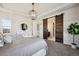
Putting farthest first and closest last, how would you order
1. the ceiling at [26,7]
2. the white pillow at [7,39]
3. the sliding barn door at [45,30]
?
the sliding barn door at [45,30], the white pillow at [7,39], the ceiling at [26,7]

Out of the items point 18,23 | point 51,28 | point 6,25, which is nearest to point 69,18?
point 51,28

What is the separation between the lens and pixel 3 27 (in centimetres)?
159

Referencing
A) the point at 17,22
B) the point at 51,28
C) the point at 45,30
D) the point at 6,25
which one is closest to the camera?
the point at 6,25

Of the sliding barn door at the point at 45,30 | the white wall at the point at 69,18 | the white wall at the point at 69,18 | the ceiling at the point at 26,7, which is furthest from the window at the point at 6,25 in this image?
the white wall at the point at 69,18

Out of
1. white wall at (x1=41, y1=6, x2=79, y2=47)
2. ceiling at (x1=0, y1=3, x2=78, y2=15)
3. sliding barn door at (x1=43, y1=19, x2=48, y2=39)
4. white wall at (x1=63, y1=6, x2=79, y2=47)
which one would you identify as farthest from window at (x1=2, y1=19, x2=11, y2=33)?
white wall at (x1=63, y1=6, x2=79, y2=47)

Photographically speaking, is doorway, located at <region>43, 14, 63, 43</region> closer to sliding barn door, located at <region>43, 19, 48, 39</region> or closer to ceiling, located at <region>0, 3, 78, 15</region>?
sliding barn door, located at <region>43, 19, 48, 39</region>

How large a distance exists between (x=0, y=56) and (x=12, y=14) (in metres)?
0.78

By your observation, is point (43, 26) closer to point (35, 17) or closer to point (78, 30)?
point (35, 17)

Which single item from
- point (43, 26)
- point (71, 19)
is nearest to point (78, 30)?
point (71, 19)

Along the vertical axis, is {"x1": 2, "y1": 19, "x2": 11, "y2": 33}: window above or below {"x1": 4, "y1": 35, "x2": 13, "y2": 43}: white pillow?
above

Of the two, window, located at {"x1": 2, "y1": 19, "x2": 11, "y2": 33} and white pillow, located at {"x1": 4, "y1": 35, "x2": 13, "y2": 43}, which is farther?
white pillow, located at {"x1": 4, "y1": 35, "x2": 13, "y2": 43}

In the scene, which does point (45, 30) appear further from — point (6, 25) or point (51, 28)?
point (6, 25)

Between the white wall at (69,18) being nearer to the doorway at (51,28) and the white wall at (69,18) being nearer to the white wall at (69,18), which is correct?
the white wall at (69,18)

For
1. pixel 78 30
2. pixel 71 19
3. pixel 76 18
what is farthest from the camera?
pixel 78 30
